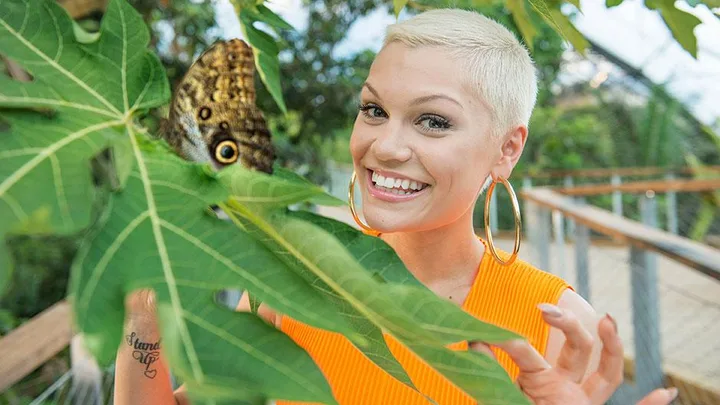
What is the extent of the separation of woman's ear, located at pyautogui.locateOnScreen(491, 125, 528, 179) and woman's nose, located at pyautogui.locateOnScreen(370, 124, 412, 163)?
0.46 feet

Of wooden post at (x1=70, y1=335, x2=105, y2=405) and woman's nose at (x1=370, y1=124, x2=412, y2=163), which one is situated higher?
woman's nose at (x1=370, y1=124, x2=412, y2=163)

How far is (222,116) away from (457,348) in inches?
14.5

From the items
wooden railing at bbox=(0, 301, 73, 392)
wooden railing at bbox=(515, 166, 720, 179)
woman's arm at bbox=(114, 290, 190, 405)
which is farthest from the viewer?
wooden railing at bbox=(515, 166, 720, 179)

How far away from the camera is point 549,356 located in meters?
0.81

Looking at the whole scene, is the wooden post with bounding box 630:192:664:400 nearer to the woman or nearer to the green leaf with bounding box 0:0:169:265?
the woman

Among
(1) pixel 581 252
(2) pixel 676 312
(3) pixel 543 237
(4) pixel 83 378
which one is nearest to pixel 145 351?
(4) pixel 83 378

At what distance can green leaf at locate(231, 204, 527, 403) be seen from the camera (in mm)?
320

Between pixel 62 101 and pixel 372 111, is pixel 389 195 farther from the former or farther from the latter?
pixel 62 101

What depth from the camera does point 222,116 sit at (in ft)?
2.42

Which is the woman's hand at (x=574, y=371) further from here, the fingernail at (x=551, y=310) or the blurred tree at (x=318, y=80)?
the blurred tree at (x=318, y=80)

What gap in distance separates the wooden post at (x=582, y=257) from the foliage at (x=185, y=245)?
2145mm

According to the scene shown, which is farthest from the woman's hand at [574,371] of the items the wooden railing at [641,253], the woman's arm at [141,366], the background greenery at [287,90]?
the background greenery at [287,90]

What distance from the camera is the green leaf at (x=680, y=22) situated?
0.67 metres

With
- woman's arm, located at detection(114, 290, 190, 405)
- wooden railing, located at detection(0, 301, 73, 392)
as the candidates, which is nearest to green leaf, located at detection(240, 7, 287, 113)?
woman's arm, located at detection(114, 290, 190, 405)
